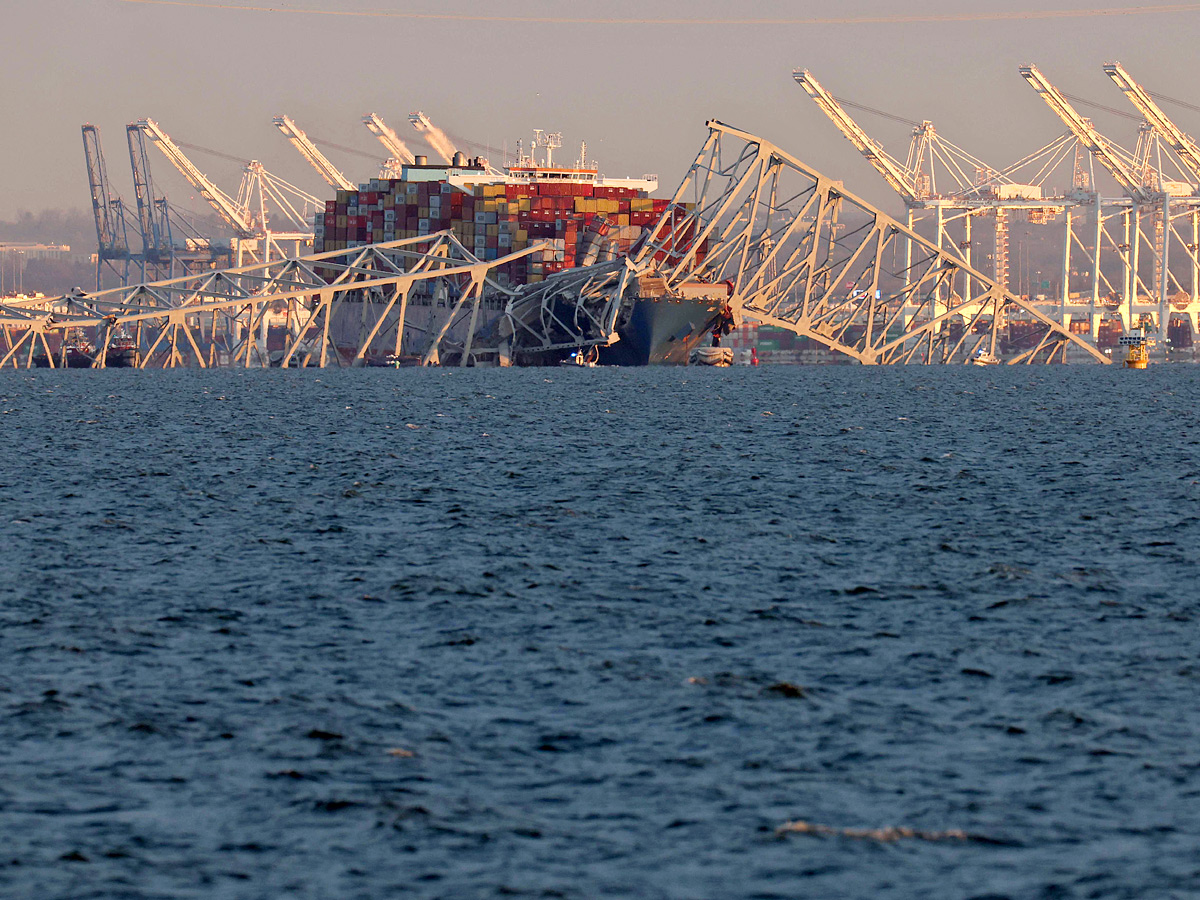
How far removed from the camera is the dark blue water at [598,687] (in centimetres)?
1324

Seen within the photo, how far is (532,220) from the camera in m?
172

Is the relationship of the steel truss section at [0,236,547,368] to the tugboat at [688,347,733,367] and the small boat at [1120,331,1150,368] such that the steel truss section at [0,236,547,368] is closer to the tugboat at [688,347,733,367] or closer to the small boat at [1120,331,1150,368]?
the tugboat at [688,347,733,367]

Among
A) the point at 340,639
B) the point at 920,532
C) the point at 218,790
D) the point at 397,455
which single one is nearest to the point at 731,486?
the point at 920,532

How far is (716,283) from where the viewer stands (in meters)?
148

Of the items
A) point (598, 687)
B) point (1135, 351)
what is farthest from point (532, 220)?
point (598, 687)

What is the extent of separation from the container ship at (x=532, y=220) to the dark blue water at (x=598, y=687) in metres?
105

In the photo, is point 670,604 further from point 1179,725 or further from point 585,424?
point 585,424

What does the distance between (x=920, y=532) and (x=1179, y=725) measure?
16.0 meters

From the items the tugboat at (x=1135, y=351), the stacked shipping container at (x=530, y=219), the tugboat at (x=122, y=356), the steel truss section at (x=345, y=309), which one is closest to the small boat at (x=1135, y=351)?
the tugboat at (x=1135, y=351)

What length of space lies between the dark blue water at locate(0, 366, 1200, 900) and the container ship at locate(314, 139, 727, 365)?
10511cm

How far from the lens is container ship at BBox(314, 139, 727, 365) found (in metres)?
149

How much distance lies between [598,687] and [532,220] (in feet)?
511

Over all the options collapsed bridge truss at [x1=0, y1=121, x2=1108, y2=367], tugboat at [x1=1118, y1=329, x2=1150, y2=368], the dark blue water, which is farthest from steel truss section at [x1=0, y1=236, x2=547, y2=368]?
the dark blue water

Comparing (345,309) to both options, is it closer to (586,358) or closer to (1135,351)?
(586,358)
